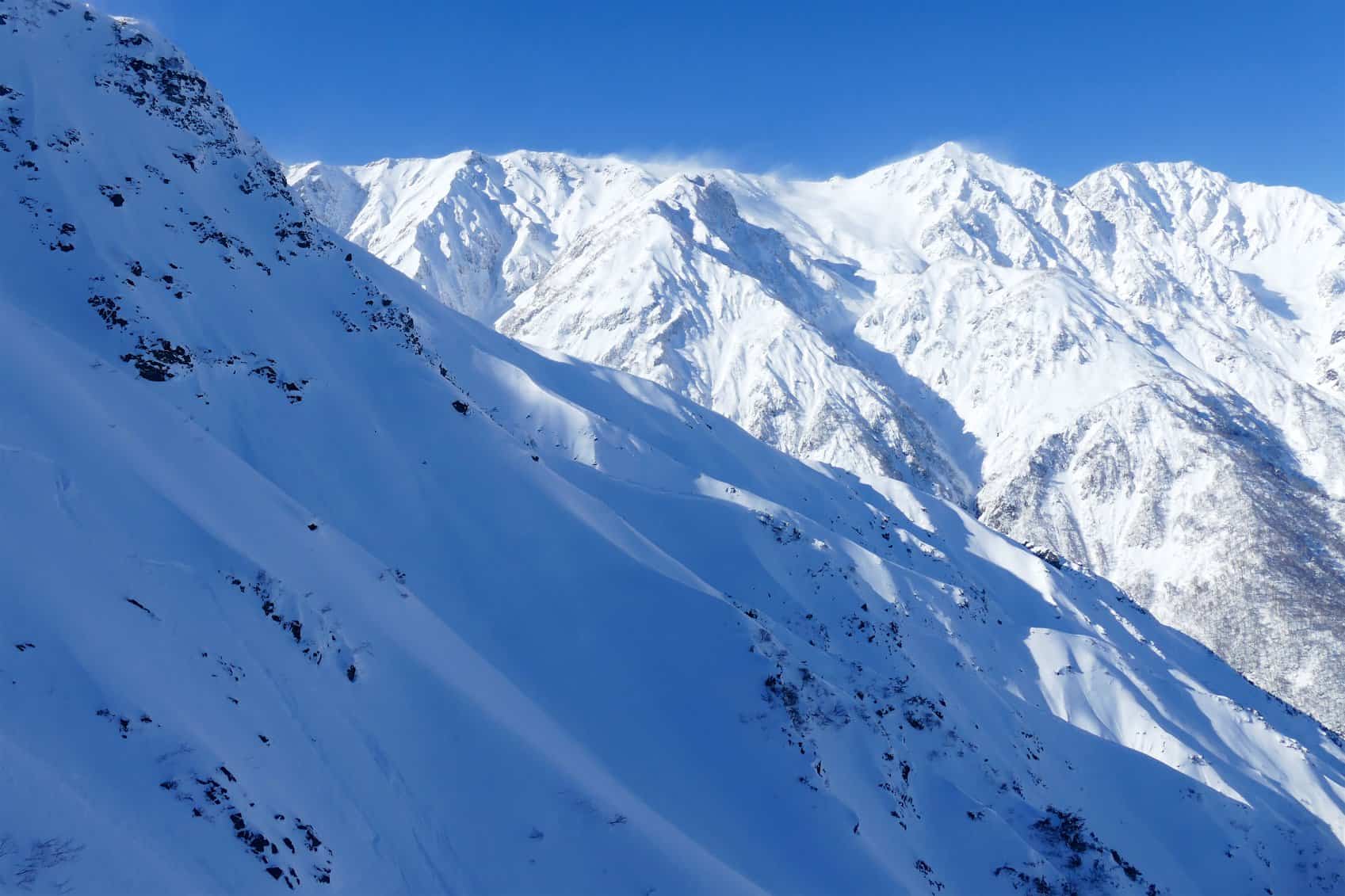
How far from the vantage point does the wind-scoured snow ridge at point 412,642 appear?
11.7 metres

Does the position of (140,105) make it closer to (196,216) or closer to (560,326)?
(196,216)

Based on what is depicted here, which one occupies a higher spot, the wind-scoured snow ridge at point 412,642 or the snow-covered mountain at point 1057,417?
the snow-covered mountain at point 1057,417

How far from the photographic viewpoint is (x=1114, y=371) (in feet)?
527

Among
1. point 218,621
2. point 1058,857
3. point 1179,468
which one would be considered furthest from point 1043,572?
point 1179,468

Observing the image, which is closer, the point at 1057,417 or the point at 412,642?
the point at 412,642

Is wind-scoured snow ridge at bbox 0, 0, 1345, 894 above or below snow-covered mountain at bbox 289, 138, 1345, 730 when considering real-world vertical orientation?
below

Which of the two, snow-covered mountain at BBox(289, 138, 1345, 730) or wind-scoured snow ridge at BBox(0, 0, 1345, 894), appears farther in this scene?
snow-covered mountain at BBox(289, 138, 1345, 730)

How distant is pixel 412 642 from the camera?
18156mm

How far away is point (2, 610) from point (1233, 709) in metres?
66.6

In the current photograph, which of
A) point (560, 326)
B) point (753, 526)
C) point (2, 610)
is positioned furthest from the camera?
point (560, 326)

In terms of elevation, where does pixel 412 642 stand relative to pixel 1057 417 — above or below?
below

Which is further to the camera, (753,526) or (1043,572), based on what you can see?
(1043,572)

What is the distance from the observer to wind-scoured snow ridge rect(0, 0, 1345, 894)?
38.4 feet

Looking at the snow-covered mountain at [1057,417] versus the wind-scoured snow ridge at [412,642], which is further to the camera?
the snow-covered mountain at [1057,417]
